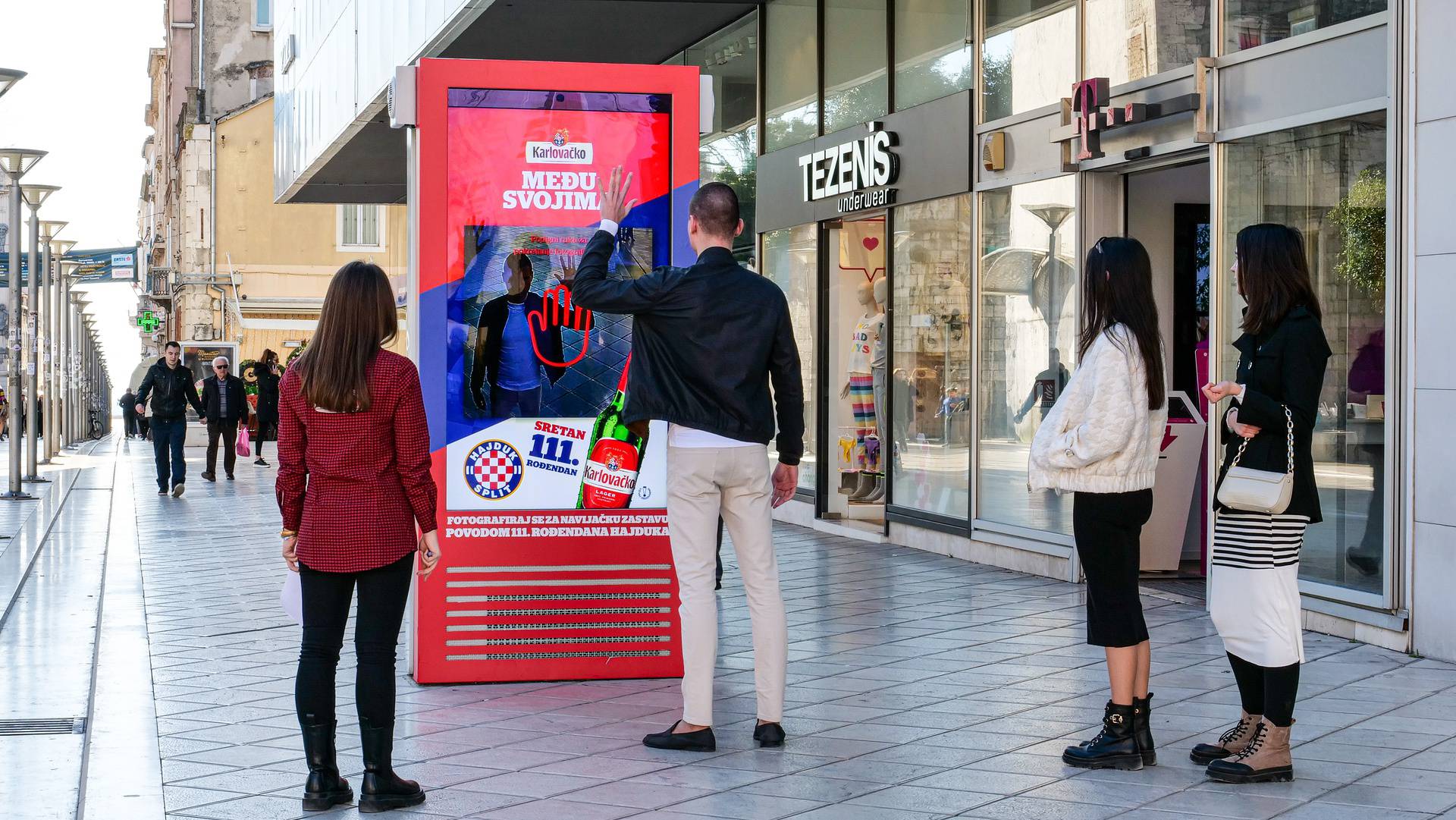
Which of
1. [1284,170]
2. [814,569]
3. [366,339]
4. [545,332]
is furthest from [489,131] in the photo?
[814,569]

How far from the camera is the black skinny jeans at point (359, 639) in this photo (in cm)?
477

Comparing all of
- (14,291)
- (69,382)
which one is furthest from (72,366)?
(14,291)

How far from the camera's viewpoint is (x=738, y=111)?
15.7m

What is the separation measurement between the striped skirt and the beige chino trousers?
4.87 feet

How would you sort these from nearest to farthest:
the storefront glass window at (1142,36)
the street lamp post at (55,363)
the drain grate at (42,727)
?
the drain grate at (42,727)
the storefront glass window at (1142,36)
the street lamp post at (55,363)

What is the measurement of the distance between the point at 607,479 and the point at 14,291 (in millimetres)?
16324

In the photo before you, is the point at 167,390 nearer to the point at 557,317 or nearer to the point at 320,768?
the point at 557,317

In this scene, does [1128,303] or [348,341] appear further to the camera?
[1128,303]

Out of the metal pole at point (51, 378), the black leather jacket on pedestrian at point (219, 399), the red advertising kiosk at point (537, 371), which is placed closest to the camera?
the red advertising kiosk at point (537, 371)

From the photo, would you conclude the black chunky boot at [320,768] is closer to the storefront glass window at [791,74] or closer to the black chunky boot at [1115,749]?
the black chunky boot at [1115,749]

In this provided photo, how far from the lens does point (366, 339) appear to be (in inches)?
187

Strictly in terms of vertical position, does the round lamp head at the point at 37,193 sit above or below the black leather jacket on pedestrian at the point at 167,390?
above

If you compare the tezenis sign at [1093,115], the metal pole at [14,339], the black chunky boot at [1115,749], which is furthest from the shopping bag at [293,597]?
the metal pole at [14,339]

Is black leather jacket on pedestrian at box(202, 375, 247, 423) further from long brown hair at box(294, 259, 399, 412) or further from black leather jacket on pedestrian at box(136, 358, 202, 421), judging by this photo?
long brown hair at box(294, 259, 399, 412)
